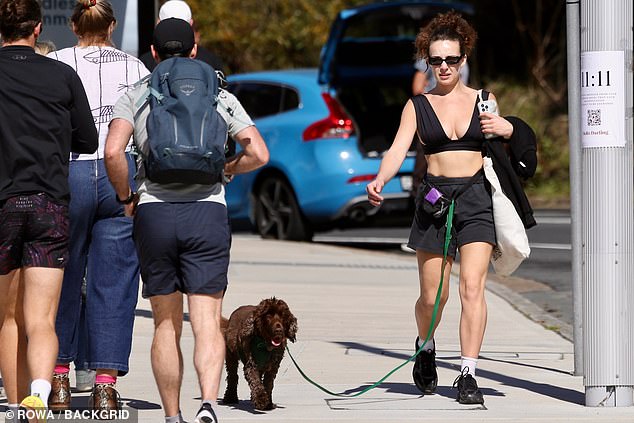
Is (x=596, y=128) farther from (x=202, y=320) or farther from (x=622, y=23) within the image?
(x=202, y=320)

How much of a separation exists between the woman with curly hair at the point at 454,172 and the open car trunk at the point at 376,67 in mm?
7438

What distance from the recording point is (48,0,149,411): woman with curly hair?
7.16m

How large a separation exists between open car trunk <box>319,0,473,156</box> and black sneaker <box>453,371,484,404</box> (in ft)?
25.9

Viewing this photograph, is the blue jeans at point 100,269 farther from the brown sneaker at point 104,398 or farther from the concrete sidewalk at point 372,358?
the concrete sidewalk at point 372,358

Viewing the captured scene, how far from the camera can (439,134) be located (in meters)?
7.50

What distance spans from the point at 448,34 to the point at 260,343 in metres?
1.80

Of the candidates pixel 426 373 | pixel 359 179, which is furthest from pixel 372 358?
pixel 359 179

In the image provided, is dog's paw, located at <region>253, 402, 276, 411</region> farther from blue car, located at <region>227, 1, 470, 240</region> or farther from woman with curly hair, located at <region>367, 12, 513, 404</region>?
blue car, located at <region>227, 1, 470, 240</region>

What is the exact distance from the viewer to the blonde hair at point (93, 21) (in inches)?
283

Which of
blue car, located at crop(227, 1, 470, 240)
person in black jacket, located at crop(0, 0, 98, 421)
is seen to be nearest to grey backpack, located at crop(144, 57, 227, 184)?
person in black jacket, located at crop(0, 0, 98, 421)

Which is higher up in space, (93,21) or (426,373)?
(93,21)

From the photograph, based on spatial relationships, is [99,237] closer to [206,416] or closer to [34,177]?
[34,177]

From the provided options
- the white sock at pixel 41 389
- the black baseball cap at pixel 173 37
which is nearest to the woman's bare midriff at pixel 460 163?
the black baseball cap at pixel 173 37

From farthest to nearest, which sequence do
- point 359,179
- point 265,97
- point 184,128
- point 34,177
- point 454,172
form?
point 265,97 → point 359,179 → point 454,172 → point 34,177 → point 184,128
